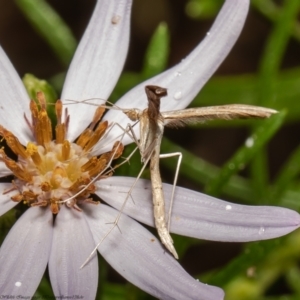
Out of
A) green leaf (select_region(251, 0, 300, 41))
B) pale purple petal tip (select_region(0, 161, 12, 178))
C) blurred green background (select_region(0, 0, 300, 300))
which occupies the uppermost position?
green leaf (select_region(251, 0, 300, 41))

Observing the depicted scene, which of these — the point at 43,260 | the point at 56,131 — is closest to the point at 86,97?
the point at 56,131

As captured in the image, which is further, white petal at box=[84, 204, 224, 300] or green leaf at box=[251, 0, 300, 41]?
green leaf at box=[251, 0, 300, 41]

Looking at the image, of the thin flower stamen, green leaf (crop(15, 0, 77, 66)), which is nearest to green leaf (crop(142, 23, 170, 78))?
the thin flower stamen

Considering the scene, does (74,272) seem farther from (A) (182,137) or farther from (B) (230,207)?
(A) (182,137)

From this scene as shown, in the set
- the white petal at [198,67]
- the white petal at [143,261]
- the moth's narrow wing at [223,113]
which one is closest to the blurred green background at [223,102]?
the white petal at [198,67]

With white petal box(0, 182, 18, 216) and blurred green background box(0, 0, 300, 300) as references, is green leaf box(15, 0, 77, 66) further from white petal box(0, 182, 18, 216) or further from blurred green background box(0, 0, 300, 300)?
white petal box(0, 182, 18, 216)
